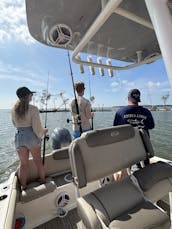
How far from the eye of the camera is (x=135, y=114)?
52.2 inches

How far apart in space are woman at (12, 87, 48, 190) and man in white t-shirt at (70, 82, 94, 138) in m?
0.58

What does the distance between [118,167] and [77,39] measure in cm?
105

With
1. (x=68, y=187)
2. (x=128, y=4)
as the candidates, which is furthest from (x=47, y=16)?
(x=68, y=187)

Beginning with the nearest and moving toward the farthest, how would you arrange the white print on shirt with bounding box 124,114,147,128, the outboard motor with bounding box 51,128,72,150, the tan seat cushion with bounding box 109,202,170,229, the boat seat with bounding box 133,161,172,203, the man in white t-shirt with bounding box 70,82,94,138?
the tan seat cushion with bounding box 109,202,170,229 < the boat seat with bounding box 133,161,172,203 < the white print on shirt with bounding box 124,114,147,128 < the man in white t-shirt with bounding box 70,82,94,138 < the outboard motor with bounding box 51,128,72,150

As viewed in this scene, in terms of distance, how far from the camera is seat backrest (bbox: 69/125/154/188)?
32.4 inches

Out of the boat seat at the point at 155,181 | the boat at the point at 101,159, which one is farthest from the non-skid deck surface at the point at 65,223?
the boat seat at the point at 155,181

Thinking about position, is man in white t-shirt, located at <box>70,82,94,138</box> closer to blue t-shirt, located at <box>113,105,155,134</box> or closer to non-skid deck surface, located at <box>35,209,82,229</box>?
blue t-shirt, located at <box>113,105,155,134</box>

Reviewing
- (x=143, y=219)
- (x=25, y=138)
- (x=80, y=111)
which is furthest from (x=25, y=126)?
(x=143, y=219)

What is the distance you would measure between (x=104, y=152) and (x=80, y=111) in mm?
939

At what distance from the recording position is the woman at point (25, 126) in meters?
1.21

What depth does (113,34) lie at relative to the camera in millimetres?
1112

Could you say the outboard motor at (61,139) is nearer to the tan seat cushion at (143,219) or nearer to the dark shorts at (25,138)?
the dark shorts at (25,138)

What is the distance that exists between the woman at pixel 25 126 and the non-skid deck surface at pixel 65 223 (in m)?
0.40

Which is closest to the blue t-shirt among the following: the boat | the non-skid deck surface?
the boat
